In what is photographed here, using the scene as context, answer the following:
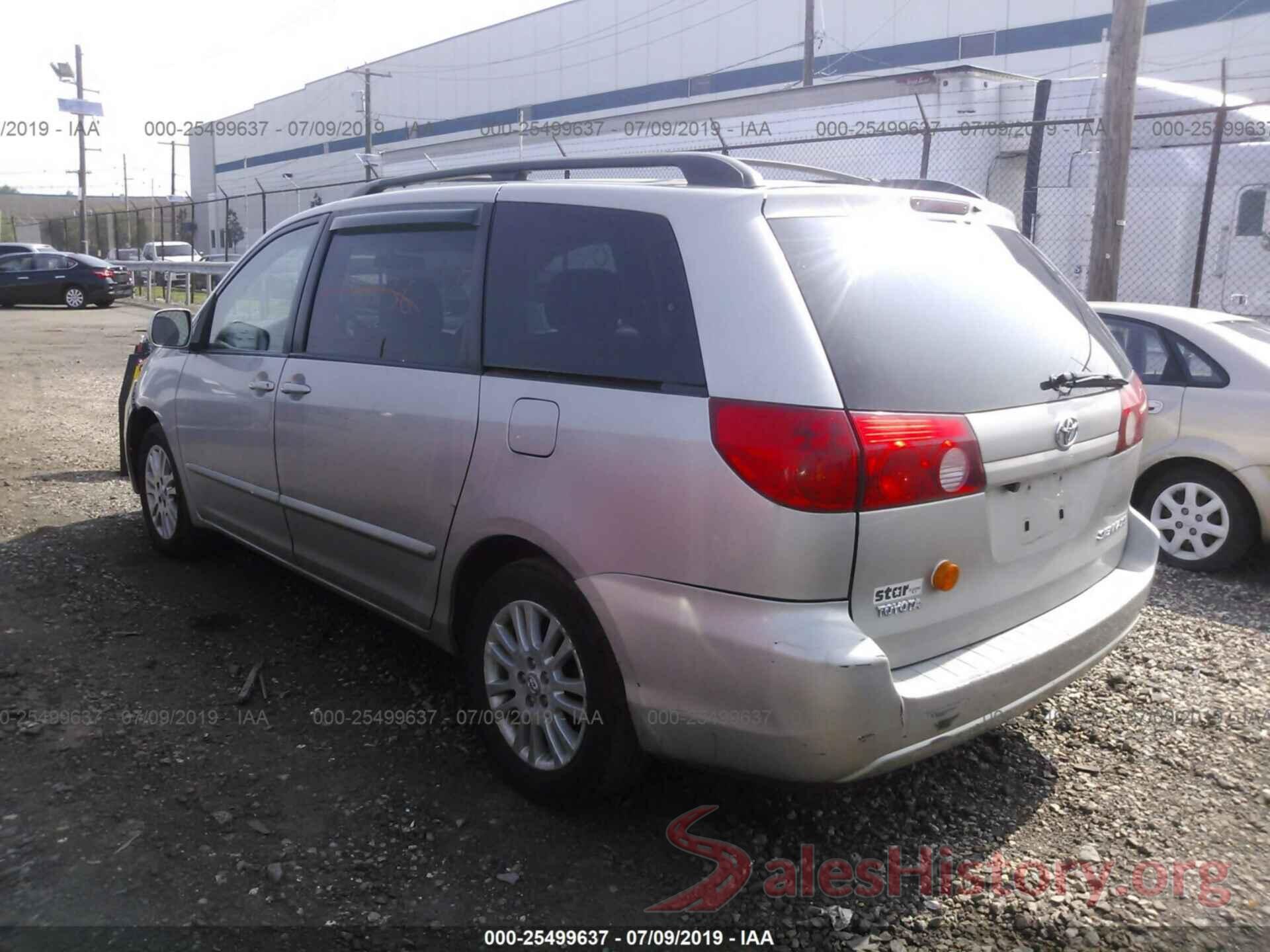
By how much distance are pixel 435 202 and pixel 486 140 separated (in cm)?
1501

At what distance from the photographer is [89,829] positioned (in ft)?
10.3

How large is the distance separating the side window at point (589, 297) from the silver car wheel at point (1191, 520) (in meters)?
4.07

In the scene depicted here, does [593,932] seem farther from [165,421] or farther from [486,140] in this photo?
[486,140]

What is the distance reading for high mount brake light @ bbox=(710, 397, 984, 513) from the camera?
259 centimetres

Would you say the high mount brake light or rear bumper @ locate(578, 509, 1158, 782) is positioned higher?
the high mount brake light

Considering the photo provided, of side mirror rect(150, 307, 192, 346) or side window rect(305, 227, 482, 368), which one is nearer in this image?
side window rect(305, 227, 482, 368)

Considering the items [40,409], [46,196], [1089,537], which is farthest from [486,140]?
[46,196]

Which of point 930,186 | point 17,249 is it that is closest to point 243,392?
point 930,186

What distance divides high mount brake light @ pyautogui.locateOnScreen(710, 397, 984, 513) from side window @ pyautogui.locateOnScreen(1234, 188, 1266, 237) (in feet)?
30.1

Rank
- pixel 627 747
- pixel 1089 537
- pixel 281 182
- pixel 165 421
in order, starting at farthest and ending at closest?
pixel 281 182 < pixel 165 421 < pixel 1089 537 < pixel 627 747

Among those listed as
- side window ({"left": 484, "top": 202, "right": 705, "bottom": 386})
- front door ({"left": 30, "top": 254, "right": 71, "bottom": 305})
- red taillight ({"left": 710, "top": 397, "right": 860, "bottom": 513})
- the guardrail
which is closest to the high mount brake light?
red taillight ({"left": 710, "top": 397, "right": 860, "bottom": 513})

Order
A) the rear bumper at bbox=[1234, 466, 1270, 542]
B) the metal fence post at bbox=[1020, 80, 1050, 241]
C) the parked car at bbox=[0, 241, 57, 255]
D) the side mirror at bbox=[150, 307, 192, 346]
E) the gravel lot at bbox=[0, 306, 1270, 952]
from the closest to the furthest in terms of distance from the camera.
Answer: the gravel lot at bbox=[0, 306, 1270, 952] → the side mirror at bbox=[150, 307, 192, 346] → the rear bumper at bbox=[1234, 466, 1270, 542] → the metal fence post at bbox=[1020, 80, 1050, 241] → the parked car at bbox=[0, 241, 57, 255]

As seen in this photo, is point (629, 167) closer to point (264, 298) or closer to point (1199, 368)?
point (264, 298)

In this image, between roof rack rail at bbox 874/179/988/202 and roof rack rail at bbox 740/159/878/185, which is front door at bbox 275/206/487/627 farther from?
roof rack rail at bbox 874/179/988/202
